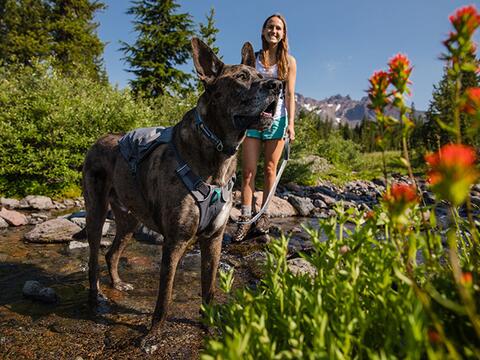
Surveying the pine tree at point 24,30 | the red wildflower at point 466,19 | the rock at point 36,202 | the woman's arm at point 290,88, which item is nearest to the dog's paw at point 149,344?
the red wildflower at point 466,19

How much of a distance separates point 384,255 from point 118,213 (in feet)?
13.0

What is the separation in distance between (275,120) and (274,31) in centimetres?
163

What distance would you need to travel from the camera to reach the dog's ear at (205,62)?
3.55 metres

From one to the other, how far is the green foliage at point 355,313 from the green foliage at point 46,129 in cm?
1099

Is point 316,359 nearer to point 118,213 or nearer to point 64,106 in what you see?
point 118,213

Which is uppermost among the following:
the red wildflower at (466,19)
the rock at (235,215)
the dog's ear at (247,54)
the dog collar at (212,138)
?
the dog's ear at (247,54)

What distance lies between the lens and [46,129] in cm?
1102

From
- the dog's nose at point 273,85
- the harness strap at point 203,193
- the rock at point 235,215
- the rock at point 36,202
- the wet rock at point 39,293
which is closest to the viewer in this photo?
the harness strap at point 203,193

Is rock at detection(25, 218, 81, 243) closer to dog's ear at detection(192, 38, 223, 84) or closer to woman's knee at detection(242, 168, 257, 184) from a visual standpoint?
woman's knee at detection(242, 168, 257, 184)

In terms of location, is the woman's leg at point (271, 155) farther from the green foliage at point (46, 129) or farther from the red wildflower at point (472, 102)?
the green foliage at point (46, 129)

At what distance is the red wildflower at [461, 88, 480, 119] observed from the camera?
3.56ft

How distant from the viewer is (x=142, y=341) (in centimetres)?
312

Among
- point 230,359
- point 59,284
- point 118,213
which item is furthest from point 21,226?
point 230,359

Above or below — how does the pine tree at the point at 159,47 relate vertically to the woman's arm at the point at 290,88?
above
